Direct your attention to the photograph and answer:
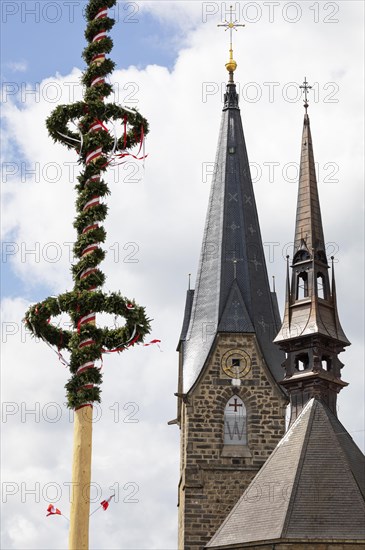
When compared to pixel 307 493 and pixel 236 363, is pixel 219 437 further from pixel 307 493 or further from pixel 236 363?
pixel 307 493

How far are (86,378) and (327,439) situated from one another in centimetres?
2163

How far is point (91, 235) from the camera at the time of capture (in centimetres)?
1714

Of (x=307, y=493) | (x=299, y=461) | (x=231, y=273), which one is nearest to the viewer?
(x=307, y=493)

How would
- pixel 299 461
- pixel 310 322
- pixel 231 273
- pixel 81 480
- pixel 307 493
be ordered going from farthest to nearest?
pixel 231 273, pixel 310 322, pixel 299 461, pixel 307 493, pixel 81 480

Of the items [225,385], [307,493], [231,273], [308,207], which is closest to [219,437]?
[225,385]

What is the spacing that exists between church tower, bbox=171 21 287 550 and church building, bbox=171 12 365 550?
0.11 ft

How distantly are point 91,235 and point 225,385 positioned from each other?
25719mm

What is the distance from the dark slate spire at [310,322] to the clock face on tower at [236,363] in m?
2.11

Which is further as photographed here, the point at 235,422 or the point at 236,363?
the point at 236,363

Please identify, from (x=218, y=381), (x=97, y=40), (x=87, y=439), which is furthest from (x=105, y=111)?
(x=218, y=381)

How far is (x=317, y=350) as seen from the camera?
3991 cm

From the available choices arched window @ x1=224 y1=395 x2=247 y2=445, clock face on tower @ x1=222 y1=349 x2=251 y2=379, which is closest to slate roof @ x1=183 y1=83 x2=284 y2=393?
clock face on tower @ x1=222 y1=349 x2=251 y2=379

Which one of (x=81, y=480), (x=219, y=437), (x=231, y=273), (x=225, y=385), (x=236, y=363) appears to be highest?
(x=231, y=273)

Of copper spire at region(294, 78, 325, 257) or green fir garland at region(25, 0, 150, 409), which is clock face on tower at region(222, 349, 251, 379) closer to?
copper spire at region(294, 78, 325, 257)
